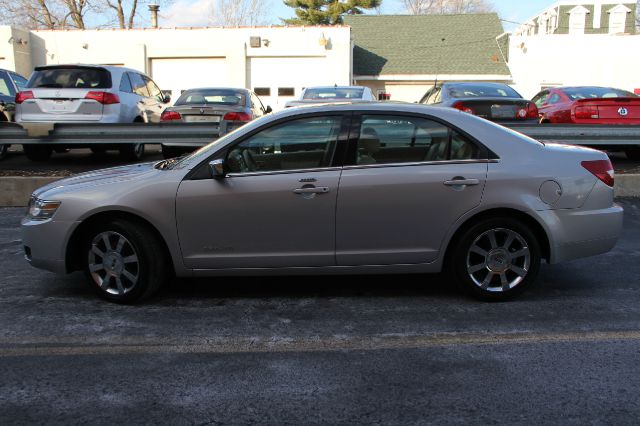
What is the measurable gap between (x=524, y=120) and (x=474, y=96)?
44.9 inches

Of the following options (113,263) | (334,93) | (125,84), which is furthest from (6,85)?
(113,263)

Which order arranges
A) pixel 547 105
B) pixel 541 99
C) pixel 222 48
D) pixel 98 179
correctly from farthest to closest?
pixel 222 48 < pixel 541 99 < pixel 547 105 < pixel 98 179

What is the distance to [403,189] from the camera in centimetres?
445

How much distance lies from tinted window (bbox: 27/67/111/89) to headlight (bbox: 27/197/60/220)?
5952mm

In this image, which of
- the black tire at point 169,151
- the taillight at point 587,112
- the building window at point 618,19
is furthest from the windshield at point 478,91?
the building window at point 618,19

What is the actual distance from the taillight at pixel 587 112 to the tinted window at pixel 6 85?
1137 centimetres

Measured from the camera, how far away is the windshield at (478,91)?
11.3 m

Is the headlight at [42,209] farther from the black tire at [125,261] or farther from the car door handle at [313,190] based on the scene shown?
the car door handle at [313,190]

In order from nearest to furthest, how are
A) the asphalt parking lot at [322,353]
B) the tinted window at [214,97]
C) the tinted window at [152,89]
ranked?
the asphalt parking lot at [322,353] → the tinted window at [214,97] → the tinted window at [152,89]

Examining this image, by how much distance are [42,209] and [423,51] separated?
1187 inches

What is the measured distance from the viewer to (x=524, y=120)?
10273 millimetres

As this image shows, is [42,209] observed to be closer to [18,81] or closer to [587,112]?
[587,112]

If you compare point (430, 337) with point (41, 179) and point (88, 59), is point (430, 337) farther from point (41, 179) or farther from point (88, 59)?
point (88, 59)

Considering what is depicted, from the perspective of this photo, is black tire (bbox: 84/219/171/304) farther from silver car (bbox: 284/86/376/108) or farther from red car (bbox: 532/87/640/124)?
red car (bbox: 532/87/640/124)
